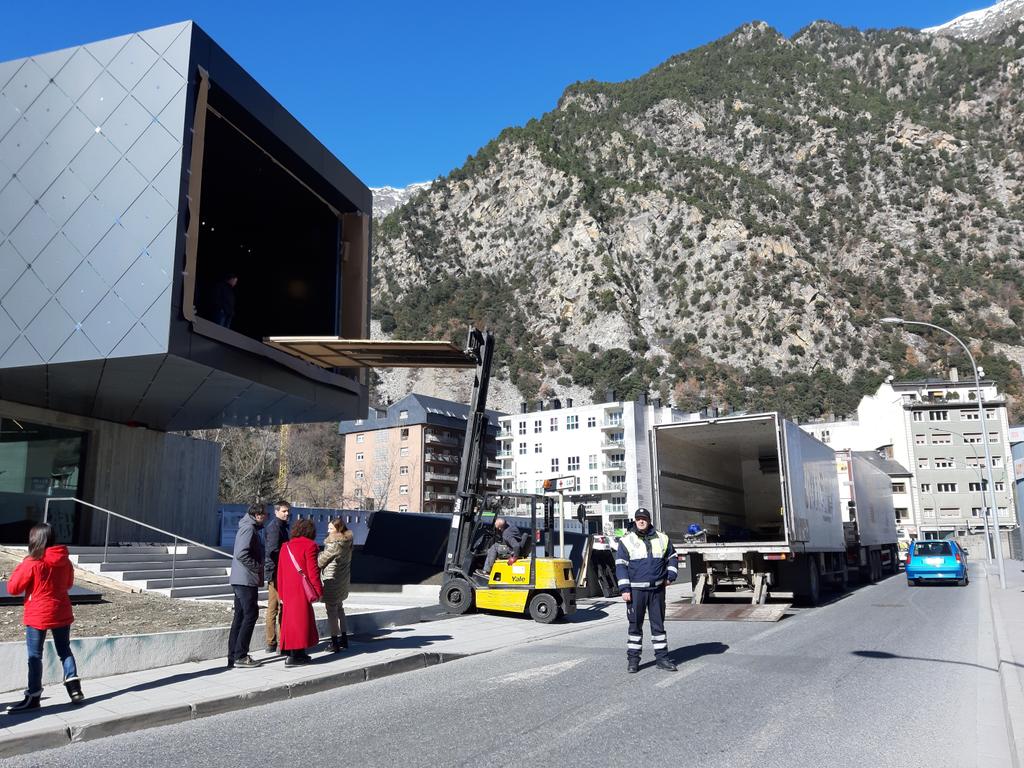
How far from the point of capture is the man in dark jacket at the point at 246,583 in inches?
347

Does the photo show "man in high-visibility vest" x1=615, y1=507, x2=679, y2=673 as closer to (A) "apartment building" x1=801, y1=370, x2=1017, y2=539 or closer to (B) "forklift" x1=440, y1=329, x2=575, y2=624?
(B) "forklift" x1=440, y1=329, x2=575, y2=624

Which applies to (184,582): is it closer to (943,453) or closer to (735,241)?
(943,453)

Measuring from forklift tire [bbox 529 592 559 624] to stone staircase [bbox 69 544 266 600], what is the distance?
15.7 feet

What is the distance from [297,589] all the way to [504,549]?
611cm

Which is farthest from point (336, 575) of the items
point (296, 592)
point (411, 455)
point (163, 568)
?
point (411, 455)

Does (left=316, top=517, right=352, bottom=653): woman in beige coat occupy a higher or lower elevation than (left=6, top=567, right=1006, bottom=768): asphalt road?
higher

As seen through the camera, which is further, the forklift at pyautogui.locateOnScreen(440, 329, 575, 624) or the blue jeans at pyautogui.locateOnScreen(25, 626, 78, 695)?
the forklift at pyautogui.locateOnScreen(440, 329, 575, 624)

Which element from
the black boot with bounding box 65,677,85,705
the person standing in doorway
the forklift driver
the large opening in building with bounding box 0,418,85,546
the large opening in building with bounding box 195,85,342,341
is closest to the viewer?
the black boot with bounding box 65,677,85,705

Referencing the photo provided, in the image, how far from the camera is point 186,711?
22.9 ft

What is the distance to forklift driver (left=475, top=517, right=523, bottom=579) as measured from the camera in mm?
14297

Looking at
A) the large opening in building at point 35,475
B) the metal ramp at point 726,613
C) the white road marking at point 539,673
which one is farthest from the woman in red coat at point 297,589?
the large opening in building at point 35,475

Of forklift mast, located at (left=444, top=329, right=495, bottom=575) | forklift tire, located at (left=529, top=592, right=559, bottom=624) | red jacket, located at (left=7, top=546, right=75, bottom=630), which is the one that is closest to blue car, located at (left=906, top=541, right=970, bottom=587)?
forklift tire, located at (left=529, top=592, right=559, bottom=624)

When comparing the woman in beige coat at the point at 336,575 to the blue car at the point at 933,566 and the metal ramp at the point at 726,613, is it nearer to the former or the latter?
the metal ramp at the point at 726,613

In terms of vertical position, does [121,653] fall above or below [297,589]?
below
